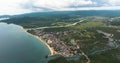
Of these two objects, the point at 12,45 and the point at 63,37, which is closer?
the point at 12,45

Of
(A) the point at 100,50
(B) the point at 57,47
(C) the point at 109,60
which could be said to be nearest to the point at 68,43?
(B) the point at 57,47

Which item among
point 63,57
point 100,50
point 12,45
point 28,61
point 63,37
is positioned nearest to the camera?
point 28,61

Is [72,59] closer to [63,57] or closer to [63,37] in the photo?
[63,57]

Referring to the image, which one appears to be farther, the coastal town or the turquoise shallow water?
the coastal town

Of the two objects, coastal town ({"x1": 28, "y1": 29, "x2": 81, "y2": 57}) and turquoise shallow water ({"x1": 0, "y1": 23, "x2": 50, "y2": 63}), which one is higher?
turquoise shallow water ({"x1": 0, "y1": 23, "x2": 50, "y2": 63})

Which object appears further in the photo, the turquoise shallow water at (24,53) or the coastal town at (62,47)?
the coastal town at (62,47)

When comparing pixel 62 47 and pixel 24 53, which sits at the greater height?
pixel 24 53

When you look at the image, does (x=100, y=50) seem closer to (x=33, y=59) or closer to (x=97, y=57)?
(x=97, y=57)

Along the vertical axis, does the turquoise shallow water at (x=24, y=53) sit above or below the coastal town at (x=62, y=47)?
above

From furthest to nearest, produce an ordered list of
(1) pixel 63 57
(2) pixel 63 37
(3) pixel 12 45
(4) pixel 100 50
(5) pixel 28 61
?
1. (2) pixel 63 37
2. (3) pixel 12 45
3. (4) pixel 100 50
4. (1) pixel 63 57
5. (5) pixel 28 61

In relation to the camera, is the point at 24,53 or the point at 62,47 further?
the point at 62,47
